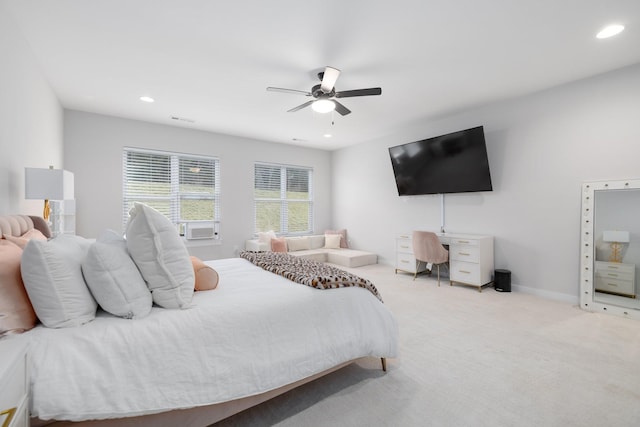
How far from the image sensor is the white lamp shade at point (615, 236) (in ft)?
10.3

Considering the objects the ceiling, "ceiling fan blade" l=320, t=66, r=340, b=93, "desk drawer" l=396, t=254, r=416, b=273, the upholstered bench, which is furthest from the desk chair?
"ceiling fan blade" l=320, t=66, r=340, b=93

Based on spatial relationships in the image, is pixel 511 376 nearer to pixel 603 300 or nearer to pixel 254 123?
pixel 603 300

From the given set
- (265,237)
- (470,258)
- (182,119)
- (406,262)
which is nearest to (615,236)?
(470,258)

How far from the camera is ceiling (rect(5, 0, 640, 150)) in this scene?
7.09 feet

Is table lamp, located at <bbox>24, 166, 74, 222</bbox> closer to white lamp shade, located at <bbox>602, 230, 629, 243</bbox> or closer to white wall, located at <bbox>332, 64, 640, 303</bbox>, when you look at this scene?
white wall, located at <bbox>332, 64, 640, 303</bbox>

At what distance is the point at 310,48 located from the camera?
264 centimetres

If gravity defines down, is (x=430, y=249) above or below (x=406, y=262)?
above

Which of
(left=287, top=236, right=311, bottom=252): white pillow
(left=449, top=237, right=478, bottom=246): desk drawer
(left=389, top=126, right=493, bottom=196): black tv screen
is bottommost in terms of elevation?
(left=287, top=236, right=311, bottom=252): white pillow

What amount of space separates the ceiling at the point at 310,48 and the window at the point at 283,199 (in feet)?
7.27

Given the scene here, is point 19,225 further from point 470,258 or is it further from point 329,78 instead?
point 470,258

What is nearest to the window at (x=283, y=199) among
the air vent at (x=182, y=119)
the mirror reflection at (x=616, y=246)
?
the air vent at (x=182, y=119)

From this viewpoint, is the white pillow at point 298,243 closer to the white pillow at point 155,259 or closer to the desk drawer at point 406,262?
the desk drawer at point 406,262

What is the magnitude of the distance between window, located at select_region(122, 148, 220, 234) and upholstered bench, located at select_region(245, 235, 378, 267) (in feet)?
3.43

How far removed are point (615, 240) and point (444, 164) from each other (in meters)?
2.19
